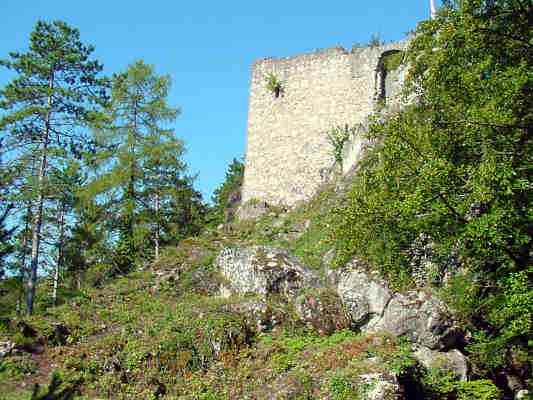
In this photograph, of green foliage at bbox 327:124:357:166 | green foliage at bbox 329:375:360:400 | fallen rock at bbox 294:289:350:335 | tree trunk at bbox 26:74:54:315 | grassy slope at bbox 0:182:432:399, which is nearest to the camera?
green foliage at bbox 329:375:360:400

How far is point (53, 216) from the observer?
21.8 meters

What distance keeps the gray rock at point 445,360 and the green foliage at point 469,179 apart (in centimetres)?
40

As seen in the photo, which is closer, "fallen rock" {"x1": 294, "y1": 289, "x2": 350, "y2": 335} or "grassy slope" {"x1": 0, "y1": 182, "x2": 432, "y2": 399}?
"grassy slope" {"x1": 0, "y1": 182, "x2": 432, "y2": 399}

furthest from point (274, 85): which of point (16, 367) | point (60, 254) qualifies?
point (16, 367)

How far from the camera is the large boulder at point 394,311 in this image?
1236cm

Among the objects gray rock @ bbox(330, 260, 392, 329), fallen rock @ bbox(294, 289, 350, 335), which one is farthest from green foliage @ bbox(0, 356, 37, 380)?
gray rock @ bbox(330, 260, 392, 329)

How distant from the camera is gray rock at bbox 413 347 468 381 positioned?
11.6 metres

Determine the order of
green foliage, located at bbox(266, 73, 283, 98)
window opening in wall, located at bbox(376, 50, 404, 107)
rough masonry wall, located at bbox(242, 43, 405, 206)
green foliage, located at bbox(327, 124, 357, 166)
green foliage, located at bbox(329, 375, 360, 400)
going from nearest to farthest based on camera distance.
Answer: green foliage, located at bbox(329, 375, 360, 400) → green foliage, located at bbox(327, 124, 357, 166) → window opening in wall, located at bbox(376, 50, 404, 107) → rough masonry wall, located at bbox(242, 43, 405, 206) → green foliage, located at bbox(266, 73, 283, 98)

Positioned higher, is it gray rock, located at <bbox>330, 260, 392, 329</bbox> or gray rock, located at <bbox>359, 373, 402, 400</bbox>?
gray rock, located at <bbox>330, 260, 392, 329</bbox>

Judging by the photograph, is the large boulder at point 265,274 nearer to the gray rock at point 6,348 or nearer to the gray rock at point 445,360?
the gray rock at point 445,360

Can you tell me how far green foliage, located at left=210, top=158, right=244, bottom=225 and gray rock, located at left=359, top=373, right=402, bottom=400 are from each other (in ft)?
63.6

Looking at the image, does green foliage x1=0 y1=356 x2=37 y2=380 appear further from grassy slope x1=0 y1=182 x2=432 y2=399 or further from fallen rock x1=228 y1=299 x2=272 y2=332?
fallen rock x1=228 y1=299 x2=272 y2=332

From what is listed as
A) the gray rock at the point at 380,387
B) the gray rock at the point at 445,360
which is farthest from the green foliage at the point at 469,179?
the gray rock at the point at 380,387

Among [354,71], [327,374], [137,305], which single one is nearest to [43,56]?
[137,305]
